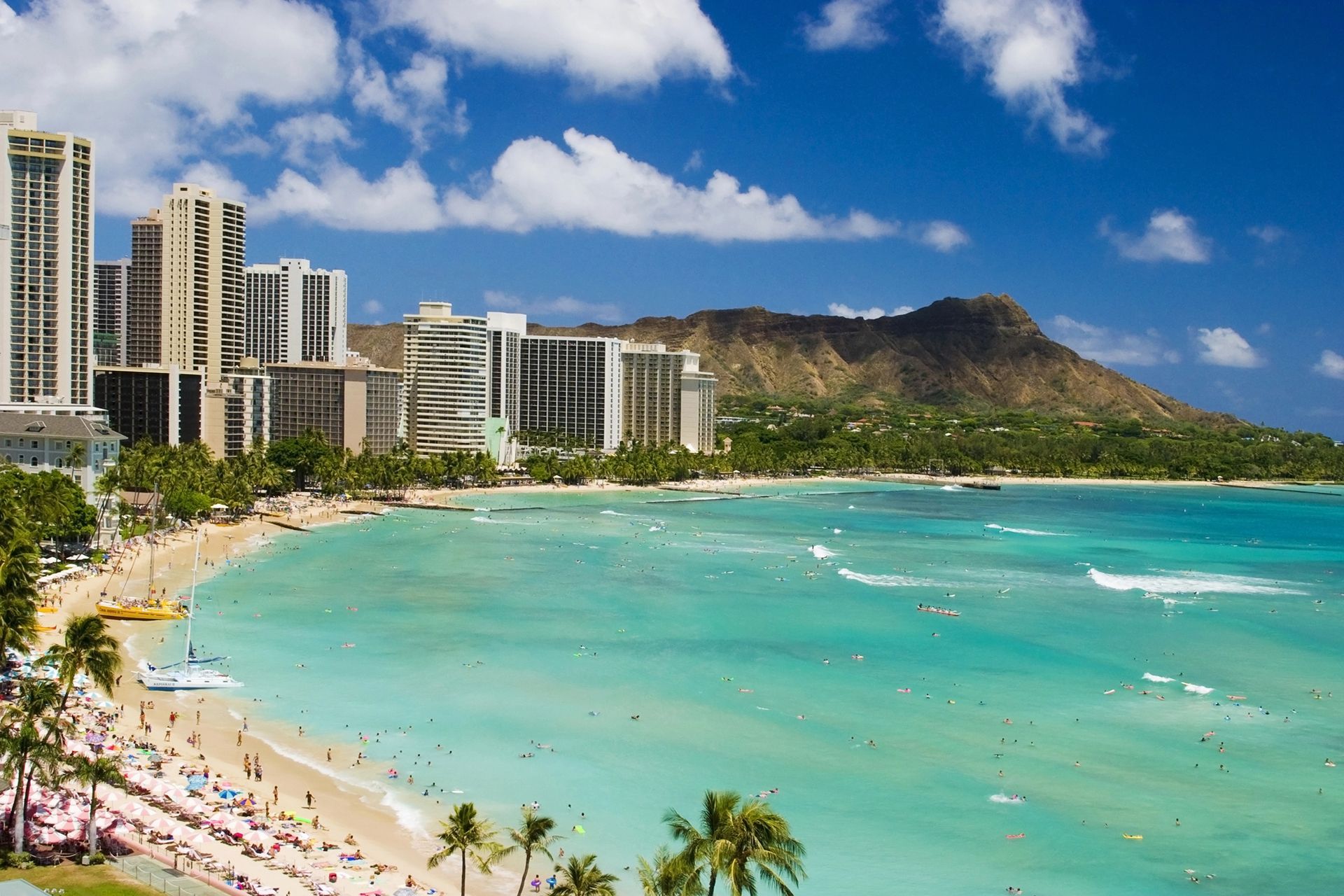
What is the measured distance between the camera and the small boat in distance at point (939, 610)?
61.4 m

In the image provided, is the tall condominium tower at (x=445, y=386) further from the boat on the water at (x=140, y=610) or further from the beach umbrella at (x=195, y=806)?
the beach umbrella at (x=195, y=806)

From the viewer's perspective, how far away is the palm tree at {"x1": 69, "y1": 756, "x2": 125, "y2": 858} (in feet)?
80.2

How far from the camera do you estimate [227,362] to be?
118 metres

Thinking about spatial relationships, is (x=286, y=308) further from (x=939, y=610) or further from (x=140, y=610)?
(x=939, y=610)

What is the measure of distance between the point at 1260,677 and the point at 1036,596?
Result: 764 inches

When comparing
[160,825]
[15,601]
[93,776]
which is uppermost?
[15,601]

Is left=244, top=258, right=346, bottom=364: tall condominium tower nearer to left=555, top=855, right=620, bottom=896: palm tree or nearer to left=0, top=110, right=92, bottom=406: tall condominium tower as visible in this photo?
left=0, top=110, right=92, bottom=406: tall condominium tower

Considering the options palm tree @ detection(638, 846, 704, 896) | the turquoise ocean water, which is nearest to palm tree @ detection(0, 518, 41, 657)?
the turquoise ocean water

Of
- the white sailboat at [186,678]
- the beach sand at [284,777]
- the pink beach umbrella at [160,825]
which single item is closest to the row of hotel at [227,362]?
the white sailboat at [186,678]

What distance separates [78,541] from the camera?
64.4m

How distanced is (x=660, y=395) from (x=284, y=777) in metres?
146

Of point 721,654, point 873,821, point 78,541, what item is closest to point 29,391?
point 78,541

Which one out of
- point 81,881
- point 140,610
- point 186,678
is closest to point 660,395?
point 140,610

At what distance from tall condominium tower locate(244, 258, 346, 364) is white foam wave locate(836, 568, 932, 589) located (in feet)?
378
